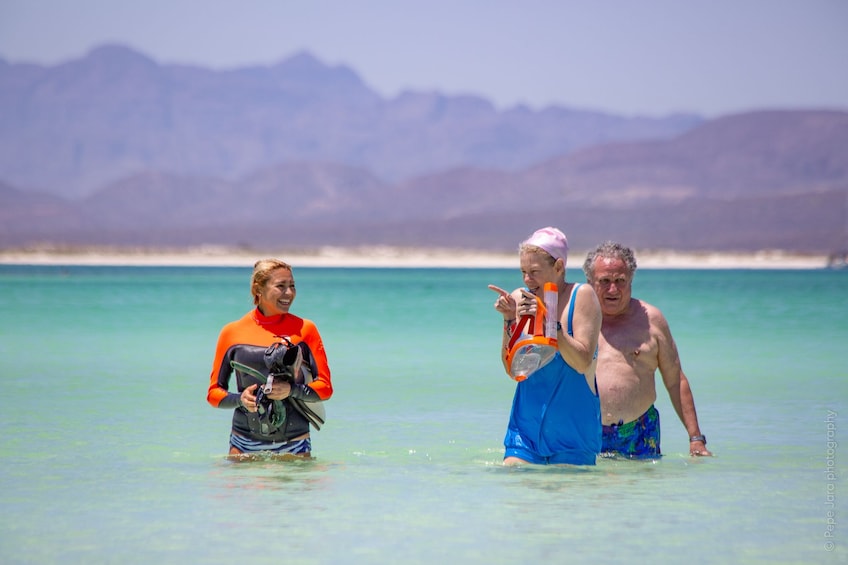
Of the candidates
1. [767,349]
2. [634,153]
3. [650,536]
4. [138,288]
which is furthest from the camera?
[634,153]

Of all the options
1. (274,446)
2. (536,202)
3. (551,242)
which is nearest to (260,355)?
(274,446)

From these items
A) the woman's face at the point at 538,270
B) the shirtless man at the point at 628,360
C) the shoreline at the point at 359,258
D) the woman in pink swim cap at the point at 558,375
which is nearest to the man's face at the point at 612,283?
the shirtless man at the point at 628,360

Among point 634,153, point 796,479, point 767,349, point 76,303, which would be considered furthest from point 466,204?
point 796,479

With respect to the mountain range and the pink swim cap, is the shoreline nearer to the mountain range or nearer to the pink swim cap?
the mountain range

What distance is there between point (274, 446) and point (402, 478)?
4.16ft

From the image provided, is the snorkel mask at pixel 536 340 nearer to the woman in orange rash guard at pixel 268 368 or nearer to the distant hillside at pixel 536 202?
the woman in orange rash guard at pixel 268 368

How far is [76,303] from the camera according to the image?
31.2 metres

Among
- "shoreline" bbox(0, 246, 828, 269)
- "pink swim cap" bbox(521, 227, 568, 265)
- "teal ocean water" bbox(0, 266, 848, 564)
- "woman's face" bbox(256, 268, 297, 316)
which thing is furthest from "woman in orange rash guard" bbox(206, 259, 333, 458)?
"shoreline" bbox(0, 246, 828, 269)

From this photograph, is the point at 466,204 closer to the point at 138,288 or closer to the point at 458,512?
the point at 138,288

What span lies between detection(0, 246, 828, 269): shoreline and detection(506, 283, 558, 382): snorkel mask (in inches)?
3365

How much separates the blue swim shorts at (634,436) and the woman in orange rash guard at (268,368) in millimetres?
1335

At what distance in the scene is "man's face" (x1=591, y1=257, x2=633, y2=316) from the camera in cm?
564

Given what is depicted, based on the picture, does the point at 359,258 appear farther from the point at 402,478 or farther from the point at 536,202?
the point at 402,478

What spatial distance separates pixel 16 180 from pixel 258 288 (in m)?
204
